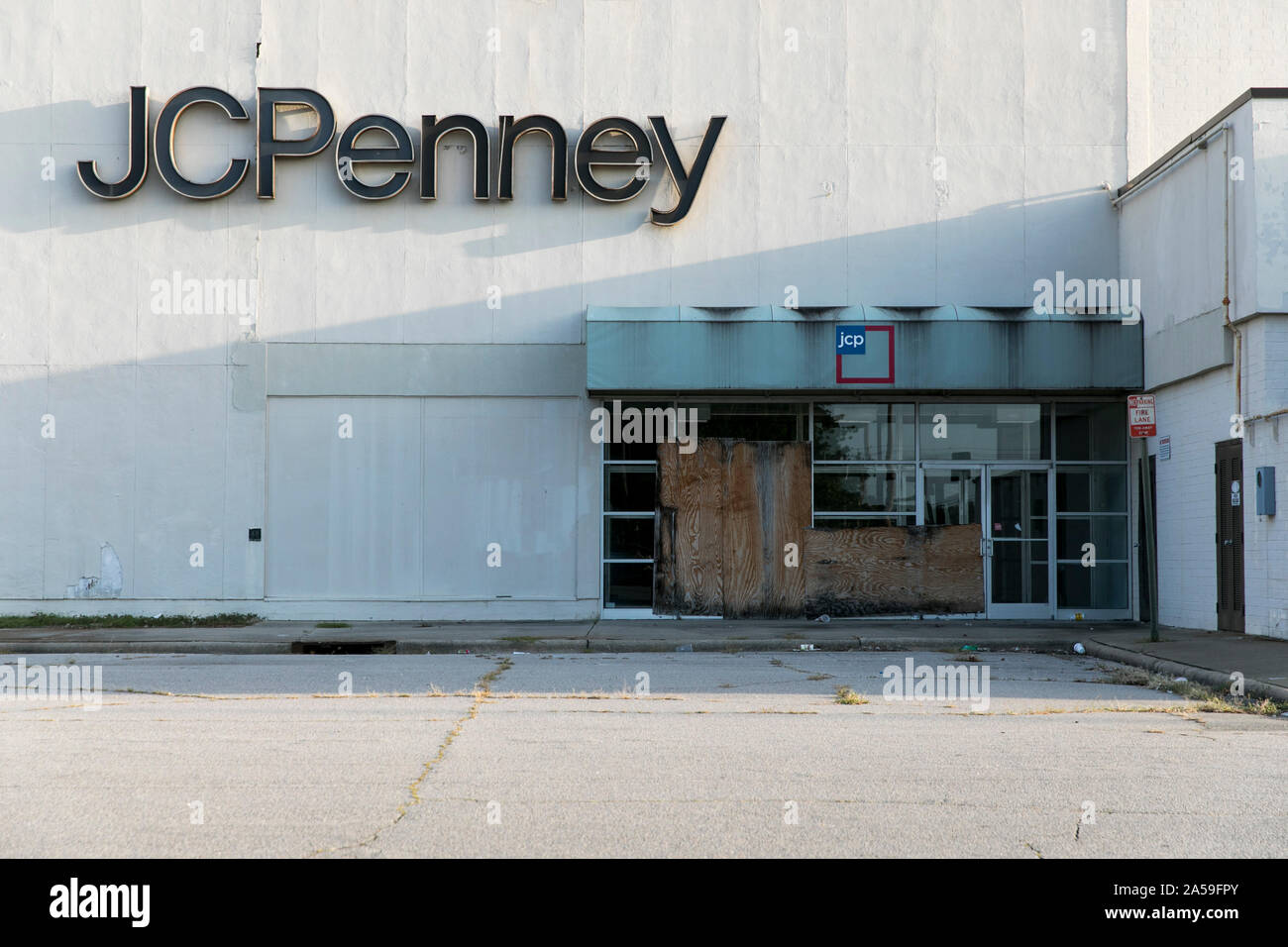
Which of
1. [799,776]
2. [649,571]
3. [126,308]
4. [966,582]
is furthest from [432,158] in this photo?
[799,776]

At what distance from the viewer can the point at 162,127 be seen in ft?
65.3

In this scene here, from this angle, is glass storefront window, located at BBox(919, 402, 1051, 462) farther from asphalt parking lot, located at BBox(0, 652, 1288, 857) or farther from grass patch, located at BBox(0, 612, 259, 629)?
grass patch, located at BBox(0, 612, 259, 629)

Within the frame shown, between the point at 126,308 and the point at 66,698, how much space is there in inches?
409

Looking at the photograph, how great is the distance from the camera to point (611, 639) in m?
16.9

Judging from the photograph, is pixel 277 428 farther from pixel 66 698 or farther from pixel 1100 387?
pixel 1100 387

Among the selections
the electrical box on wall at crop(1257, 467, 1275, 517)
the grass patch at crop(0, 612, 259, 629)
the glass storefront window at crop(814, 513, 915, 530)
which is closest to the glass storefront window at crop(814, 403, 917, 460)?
the glass storefront window at crop(814, 513, 915, 530)

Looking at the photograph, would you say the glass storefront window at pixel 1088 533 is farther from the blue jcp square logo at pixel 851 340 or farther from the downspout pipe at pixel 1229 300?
the blue jcp square logo at pixel 851 340

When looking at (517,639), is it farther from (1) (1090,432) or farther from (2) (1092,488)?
(1) (1090,432)

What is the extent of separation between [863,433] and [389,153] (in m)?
8.75

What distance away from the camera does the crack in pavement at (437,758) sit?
568cm

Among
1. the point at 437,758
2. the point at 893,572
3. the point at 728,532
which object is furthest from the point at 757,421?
the point at 437,758

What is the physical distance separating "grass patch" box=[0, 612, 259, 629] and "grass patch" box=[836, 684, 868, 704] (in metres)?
10.8

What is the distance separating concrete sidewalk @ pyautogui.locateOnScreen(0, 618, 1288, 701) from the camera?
16.2 meters

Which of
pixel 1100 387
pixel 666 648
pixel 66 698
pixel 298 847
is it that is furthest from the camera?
pixel 1100 387
